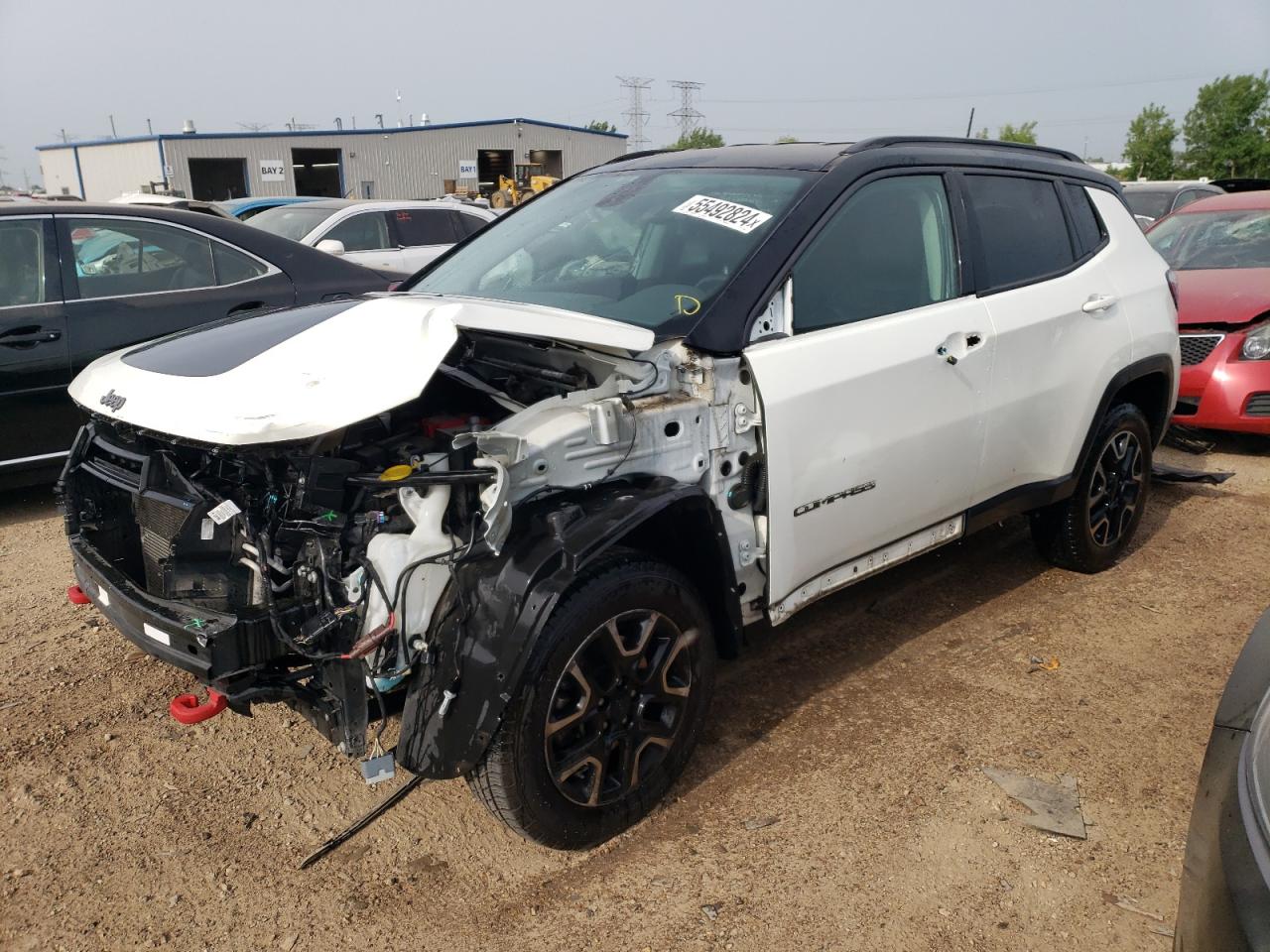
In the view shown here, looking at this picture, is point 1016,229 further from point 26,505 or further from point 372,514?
point 26,505

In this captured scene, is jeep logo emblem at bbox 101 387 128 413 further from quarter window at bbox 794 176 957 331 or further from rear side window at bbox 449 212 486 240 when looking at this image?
rear side window at bbox 449 212 486 240

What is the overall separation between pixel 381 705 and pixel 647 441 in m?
0.99

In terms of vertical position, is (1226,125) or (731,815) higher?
(1226,125)

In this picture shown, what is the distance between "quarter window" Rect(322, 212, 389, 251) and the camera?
974 cm

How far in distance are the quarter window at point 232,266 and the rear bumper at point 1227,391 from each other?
5942mm

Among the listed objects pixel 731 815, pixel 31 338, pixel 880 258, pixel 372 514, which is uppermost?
pixel 880 258

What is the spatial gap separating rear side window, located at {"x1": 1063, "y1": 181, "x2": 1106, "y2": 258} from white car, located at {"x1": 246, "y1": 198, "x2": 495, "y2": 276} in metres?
6.33

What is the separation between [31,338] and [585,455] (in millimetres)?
3839

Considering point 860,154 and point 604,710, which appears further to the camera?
point 860,154

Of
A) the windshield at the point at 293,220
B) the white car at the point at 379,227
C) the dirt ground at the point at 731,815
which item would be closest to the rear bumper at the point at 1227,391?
the dirt ground at the point at 731,815

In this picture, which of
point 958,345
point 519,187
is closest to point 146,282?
point 958,345

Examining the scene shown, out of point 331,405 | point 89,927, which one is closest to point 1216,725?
point 331,405

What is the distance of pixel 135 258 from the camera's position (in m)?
5.38

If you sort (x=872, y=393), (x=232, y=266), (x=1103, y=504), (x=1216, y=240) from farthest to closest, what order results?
(x=1216, y=240) < (x=232, y=266) < (x=1103, y=504) < (x=872, y=393)
